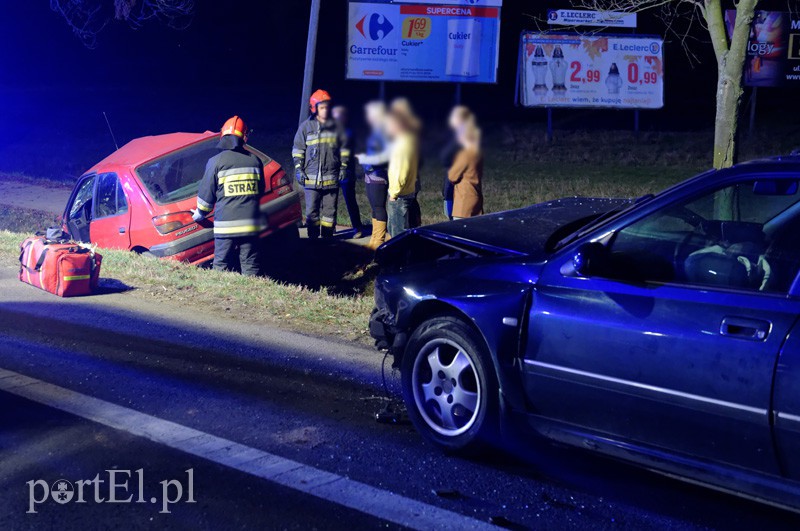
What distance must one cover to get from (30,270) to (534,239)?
640cm

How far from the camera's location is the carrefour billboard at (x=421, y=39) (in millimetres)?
23875

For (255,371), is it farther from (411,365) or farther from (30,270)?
(30,270)

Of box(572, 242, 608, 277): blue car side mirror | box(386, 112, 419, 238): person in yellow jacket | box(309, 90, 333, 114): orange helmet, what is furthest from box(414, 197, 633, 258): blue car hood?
box(309, 90, 333, 114): orange helmet

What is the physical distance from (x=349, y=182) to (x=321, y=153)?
3.71ft

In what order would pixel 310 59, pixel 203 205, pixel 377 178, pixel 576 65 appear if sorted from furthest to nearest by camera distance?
1. pixel 576 65
2. pixel 310 59
3. pixel 377 178
4. pixel 203 205

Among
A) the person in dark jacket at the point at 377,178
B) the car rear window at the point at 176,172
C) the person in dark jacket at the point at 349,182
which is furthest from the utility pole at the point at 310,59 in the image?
the car rear window at the point at 176,172

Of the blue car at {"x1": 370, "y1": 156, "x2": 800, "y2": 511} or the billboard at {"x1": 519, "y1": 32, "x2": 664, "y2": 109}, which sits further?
the billboard at {"x1": 519, "y1": 32, "x2": 664, "y2": 109}

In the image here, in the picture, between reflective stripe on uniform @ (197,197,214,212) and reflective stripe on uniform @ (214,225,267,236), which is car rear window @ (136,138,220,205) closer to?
reflective stripe on uniform @ (197,197,214,212)

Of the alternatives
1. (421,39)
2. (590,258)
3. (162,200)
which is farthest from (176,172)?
(421,39)

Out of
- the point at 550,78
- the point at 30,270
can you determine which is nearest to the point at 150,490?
the point at 30,270

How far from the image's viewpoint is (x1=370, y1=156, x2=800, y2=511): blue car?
3.91 m

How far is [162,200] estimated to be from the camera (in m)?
11.1

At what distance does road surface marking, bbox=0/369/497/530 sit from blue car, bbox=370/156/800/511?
2.14ft

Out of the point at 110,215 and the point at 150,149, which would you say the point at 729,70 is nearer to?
the point at 150,149
